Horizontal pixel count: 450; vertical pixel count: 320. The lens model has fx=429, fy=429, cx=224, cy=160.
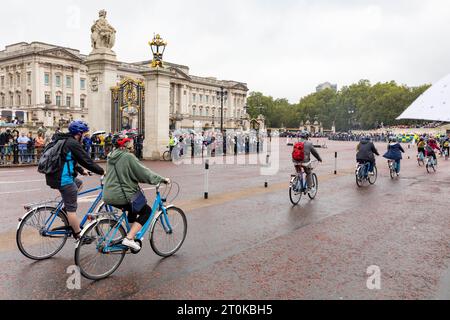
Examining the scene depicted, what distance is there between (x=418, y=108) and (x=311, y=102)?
146 m

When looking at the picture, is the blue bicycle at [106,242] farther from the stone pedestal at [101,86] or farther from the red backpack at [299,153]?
the stone pedestal at [101,86]

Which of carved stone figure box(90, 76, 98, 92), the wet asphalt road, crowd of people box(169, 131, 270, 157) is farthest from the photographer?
crowd of people box(169, 131, 270, 157)

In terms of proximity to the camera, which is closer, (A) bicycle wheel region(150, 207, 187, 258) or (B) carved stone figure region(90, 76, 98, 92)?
(A) bicycle wheel region(150, 207, 187, 258)

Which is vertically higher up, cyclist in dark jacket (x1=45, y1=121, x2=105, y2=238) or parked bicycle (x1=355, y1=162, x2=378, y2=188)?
cyclist in dark jacket (x1=45, y1=121, x2=105, y2=238)

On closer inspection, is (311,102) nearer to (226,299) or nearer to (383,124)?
(383,124)

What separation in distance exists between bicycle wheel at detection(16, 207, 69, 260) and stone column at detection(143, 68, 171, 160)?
17.5 m

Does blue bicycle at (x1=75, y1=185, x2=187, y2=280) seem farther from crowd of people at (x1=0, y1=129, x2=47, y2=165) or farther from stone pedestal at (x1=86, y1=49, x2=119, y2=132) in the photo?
stone pedestal at (x1=86, y1=49, x2=119, y2=132)

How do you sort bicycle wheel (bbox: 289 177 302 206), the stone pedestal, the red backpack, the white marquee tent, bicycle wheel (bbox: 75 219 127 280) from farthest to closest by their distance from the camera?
the stone pedestal < the red backpack < bicycle wheel (bbox: 289 177 302 206) < bicycle wheel (bbox: 75 219 127 280) < the white marquee tent

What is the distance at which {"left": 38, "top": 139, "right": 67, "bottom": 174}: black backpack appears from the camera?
588 centimetres

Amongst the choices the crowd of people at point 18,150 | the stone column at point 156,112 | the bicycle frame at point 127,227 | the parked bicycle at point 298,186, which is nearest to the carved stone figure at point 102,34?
the stone column at point 156,112

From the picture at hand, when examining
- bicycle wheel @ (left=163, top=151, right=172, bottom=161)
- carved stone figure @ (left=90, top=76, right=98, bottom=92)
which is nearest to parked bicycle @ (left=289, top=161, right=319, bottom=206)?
bicycle wheel @ (left=163, top=151, right=172, bottom=161)

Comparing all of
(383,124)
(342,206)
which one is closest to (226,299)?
(342,206)

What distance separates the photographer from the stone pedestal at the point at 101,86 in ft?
80.9
